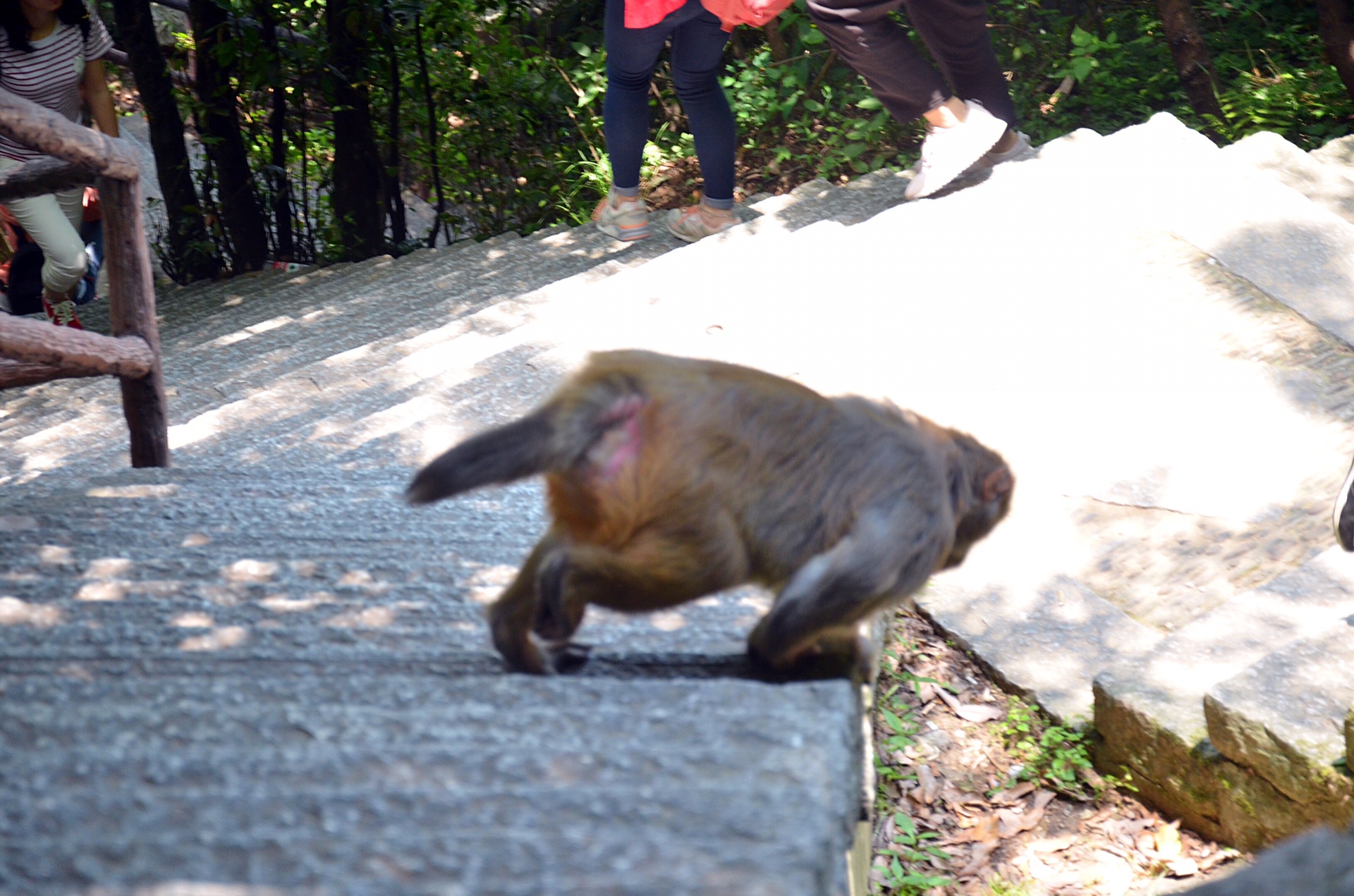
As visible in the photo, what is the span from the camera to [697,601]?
2.55 meters

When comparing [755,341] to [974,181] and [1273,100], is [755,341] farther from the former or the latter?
[1273,100]

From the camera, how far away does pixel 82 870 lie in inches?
52.8

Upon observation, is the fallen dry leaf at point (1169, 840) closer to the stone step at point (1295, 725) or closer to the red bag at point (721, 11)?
the stone step at point (1295, 725)

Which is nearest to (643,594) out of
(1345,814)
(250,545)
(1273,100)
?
(250,545)

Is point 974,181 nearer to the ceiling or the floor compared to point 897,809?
nearer to the ceiling

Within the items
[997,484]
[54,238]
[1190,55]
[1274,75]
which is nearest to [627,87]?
[54,238]

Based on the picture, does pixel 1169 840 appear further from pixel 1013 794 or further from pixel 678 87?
pixel 678 87

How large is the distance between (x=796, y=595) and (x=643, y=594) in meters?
0.26

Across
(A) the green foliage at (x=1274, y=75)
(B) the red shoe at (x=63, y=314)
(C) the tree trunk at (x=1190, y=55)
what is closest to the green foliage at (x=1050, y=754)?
(B) the red shoe at (x=63, y=314)

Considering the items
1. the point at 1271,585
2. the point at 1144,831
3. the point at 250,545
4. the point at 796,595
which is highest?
the point at 796,595

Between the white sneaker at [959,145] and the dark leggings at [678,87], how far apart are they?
975 mm

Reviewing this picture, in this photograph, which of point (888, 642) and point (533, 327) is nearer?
point (888, 642)

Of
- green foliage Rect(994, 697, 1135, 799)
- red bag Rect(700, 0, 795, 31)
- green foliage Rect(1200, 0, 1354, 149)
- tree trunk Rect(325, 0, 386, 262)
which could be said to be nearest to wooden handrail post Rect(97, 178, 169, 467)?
red bag Rect(700, 0, 795, 31)

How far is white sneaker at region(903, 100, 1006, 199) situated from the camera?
5.39 m
